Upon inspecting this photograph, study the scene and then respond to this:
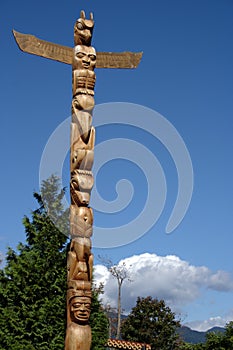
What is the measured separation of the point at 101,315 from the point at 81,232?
23.0 feet

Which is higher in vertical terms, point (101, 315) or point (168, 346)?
point (168, 346)

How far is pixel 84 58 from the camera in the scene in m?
10.5

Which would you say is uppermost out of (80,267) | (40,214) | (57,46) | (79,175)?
(57,46)

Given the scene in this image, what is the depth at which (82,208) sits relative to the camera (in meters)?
9.44

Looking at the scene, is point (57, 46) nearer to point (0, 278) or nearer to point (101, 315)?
point (0, 278)

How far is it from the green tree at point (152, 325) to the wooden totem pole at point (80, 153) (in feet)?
99.1

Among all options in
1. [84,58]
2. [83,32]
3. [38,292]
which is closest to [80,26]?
[83,32]

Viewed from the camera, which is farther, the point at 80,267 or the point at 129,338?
the point at 129,338

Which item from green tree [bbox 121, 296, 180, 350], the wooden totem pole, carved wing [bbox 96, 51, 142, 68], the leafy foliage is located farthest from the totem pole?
green tree [bbox 121, 296, 180, 350]

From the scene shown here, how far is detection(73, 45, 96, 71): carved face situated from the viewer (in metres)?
10.5

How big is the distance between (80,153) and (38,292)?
625 centimetres

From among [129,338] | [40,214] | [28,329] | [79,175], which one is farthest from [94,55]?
[129,338]

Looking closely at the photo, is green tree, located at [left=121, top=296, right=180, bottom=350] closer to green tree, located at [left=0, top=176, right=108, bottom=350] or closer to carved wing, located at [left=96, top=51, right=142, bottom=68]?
green tree, located at [left=0, top=176, right=108, bottom=350]

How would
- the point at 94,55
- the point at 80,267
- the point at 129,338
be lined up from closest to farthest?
1. the point at 80,267
2. the point at 94,55
3. the point at 129,338
